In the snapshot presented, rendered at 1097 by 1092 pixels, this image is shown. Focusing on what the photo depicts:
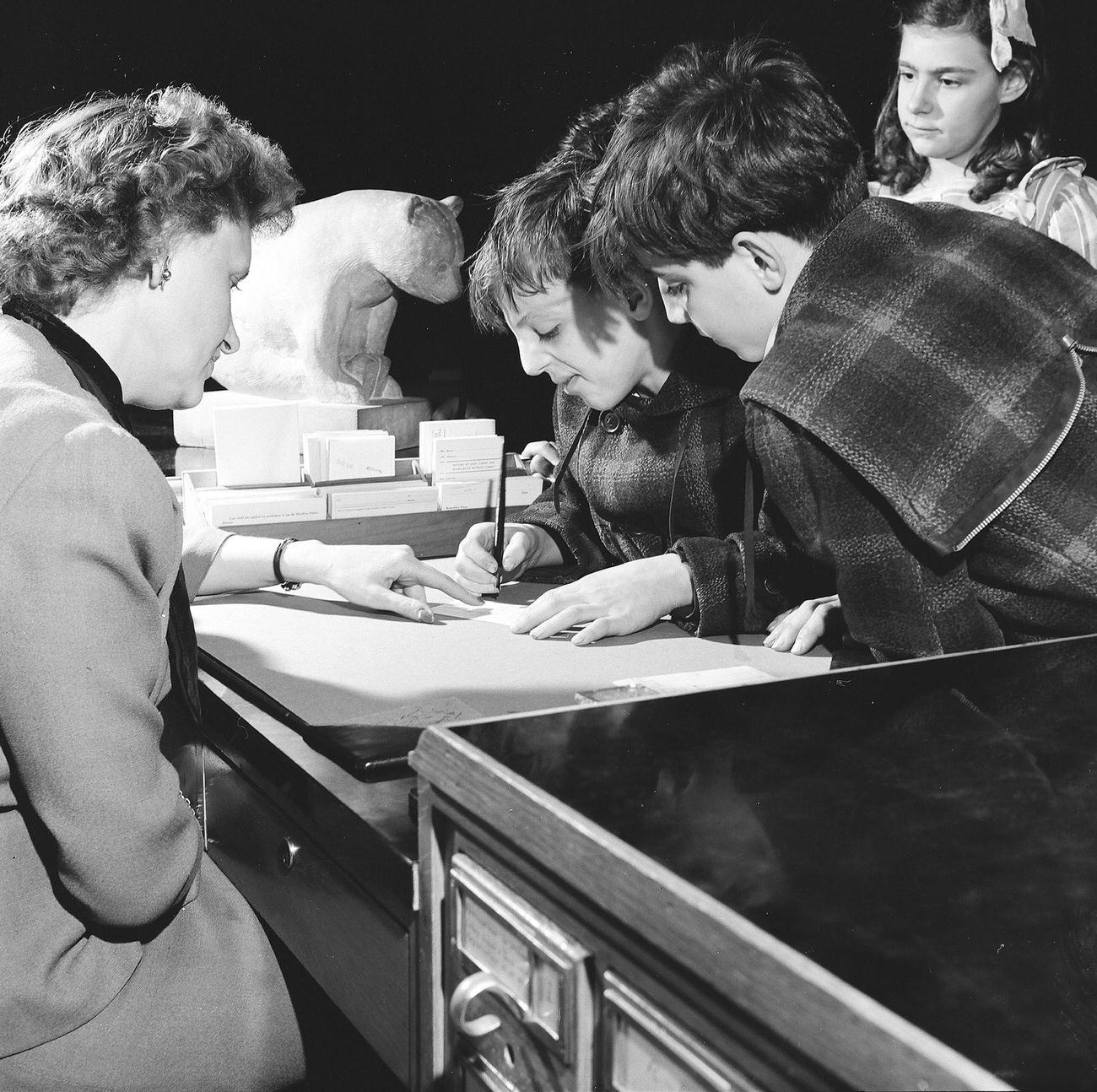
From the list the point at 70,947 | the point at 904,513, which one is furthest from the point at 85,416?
the point at 904,513

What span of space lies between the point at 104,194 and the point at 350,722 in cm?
57

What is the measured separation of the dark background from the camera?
95.3 inches

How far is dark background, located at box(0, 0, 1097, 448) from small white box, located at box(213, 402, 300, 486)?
74cm

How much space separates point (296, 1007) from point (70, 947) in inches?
12.4

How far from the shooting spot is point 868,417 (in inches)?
41.9

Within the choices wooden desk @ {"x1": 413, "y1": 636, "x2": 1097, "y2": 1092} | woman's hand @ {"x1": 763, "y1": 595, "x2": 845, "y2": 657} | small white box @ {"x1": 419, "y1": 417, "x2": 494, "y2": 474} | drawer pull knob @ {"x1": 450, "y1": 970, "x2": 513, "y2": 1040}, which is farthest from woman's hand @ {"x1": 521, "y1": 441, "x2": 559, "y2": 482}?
drawer pull knob @ {"x1": 450, "y1": 970, "x2": 513, "y2": 1040}

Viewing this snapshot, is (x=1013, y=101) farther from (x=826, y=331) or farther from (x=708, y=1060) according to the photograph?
(x=708, y=1060)

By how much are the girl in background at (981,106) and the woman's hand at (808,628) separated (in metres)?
1.27

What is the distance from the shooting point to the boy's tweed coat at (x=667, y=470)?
6.05 ft

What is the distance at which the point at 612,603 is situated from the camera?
59.5 inches

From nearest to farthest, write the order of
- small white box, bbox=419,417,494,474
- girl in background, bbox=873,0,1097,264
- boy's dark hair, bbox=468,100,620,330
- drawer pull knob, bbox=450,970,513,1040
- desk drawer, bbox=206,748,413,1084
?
drawer pull knob, bbox=450,970,513,1040 → desk drawer, bbox=206,748,413,1084 → boy's dark hair, bbox=468,100,620,330 → small white box, bbox=419,417,494,474 → girl in background, bbox=873,0,1097,264

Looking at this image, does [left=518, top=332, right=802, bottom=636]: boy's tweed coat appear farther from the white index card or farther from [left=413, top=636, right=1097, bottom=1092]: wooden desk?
[left=413, top=636, right=1097, bottom=1092]: wooden desk

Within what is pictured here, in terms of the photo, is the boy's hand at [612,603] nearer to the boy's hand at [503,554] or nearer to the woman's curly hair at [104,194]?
the boy's hand at [503,554]

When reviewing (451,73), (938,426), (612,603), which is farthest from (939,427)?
(451,73)
